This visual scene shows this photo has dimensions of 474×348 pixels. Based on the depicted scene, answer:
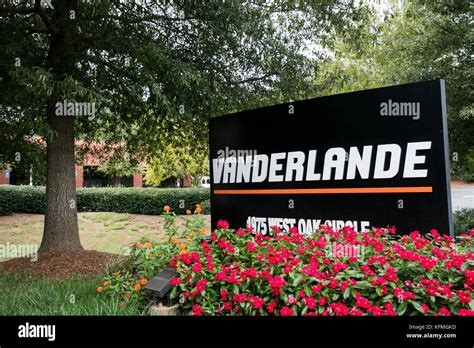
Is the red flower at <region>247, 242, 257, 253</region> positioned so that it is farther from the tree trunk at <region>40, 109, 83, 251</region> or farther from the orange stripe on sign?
the tree trunk at <region>40, 109, 83, 251</region>

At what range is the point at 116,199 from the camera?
18.8 metres

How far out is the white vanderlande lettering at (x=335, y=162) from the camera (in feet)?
18.4

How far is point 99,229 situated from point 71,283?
10.2 meters

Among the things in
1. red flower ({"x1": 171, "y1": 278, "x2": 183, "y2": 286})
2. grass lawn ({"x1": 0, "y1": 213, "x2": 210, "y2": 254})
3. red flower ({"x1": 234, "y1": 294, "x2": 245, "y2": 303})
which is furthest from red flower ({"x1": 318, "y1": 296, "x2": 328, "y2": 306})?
grass lawn ({"x1": 0, "y1": 213, "x2": 210, "y2": 254})

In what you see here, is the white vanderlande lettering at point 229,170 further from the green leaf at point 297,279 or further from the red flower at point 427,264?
the red flower at point 427,264

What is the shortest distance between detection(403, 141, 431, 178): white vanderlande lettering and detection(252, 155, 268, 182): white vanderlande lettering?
2195mm

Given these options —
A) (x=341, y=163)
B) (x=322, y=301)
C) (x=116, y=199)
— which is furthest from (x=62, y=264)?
(x=116, y=199)

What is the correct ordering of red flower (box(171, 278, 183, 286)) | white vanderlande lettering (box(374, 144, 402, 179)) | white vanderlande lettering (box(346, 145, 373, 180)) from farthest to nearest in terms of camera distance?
white vanderlande lettering (box(346, 145, 373, 180)), white vanderlande lettering (box(374, 144, 402, 179)), red flower (box(171, 278, 183, 286))

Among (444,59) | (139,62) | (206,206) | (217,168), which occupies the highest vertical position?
(444,59)

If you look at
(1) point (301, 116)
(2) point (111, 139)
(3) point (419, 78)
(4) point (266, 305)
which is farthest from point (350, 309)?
(3) point (419, 78)

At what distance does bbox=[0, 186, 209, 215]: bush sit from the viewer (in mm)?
17828

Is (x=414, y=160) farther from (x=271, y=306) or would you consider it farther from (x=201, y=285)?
(x=201, y=285)

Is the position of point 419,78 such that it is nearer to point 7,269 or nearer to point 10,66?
point 10,66

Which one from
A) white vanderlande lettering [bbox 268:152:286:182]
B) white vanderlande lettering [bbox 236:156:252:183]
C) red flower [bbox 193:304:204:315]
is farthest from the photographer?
white vanderlande lettering [bbox 236:156:252:183]
